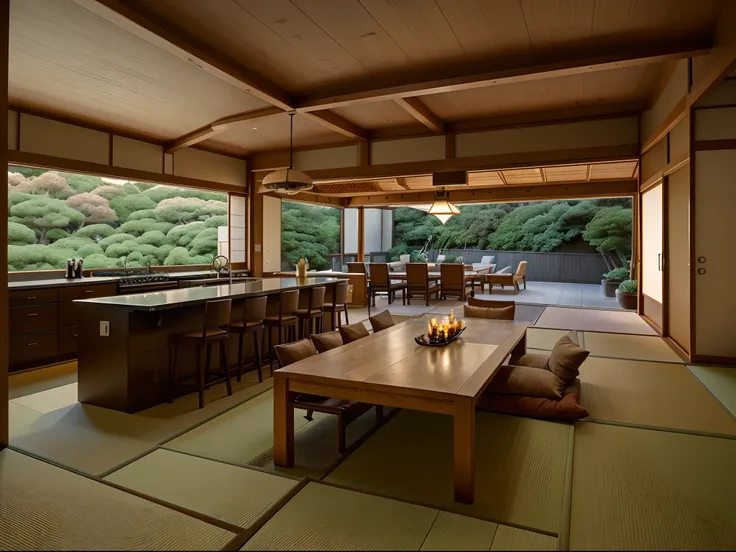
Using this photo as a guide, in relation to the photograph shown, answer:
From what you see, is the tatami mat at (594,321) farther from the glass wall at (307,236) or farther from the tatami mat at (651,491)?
the glass wall at (307,236)

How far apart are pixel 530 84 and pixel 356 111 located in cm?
210

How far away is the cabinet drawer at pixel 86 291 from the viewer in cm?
493

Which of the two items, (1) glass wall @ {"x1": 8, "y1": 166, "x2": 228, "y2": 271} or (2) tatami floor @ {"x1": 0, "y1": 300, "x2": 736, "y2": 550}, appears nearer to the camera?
(2) tatami floor @ {"x1": 0, "y1": 300, "x2": 736, "y2": 550}

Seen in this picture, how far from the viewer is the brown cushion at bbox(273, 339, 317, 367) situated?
2824mm

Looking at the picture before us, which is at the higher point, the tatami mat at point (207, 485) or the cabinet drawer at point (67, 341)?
the cabinet drawer at point (67, 341)

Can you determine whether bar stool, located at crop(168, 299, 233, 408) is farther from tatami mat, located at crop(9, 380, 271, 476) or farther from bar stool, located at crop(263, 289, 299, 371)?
bar stool, located at crop(263, 289, 299, 371)

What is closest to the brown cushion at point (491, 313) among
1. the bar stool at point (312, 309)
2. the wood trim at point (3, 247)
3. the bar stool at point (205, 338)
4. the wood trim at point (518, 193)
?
the bar stool at point (312, 309)

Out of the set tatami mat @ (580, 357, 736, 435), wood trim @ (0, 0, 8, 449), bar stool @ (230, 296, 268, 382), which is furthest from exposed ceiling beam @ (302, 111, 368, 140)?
tatami mat @ (580, 357, 736, 435)

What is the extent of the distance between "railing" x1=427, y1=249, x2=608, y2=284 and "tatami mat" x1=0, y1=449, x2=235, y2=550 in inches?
625

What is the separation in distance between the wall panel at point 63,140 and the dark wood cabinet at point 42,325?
5.48 ft

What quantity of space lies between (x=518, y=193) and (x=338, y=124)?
5.68m

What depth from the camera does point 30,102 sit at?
5.04m

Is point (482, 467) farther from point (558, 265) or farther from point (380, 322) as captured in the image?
point (558, 265)

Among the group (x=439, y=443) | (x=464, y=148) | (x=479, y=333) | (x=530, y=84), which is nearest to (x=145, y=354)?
(x=439, y=443)
